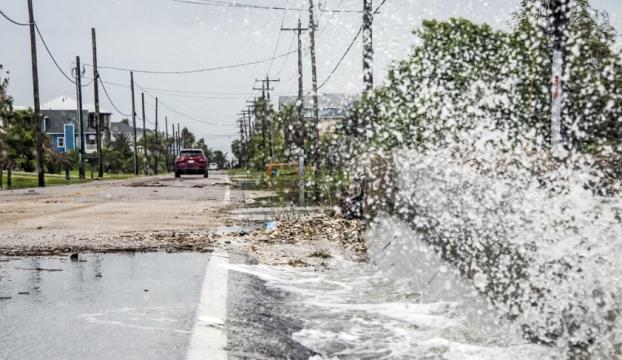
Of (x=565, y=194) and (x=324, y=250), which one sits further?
(x=324, y=250)

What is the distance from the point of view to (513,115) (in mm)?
33625

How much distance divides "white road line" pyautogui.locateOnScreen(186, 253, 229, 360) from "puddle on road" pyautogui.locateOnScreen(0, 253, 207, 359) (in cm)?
6

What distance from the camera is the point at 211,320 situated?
4.24 metres

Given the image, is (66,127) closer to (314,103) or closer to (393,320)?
(314,103)

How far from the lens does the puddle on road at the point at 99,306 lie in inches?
143

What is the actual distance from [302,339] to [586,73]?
2888cm

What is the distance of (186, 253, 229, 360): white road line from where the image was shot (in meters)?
3.57

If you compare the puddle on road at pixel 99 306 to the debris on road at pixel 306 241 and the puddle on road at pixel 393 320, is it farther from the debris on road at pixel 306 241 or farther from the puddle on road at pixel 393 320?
the debris on road at pixel 306 241

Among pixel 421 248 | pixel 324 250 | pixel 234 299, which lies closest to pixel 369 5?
pixel 324 250

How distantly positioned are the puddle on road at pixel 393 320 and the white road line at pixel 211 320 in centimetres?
41

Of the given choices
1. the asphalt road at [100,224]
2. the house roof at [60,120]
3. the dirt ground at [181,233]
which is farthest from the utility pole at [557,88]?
the house roof at [60,120]

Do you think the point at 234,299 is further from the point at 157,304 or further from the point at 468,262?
the point at 468,262

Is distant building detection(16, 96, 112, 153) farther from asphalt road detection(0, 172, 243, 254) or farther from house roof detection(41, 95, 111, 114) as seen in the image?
asphalt road detection(0, 172, 243, 254)

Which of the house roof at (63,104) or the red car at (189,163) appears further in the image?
the house roof at (63,104)
